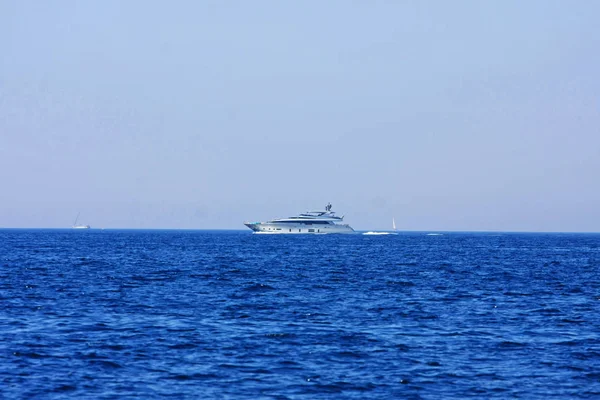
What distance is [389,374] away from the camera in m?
26.8

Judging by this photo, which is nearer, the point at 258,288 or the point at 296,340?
the point at 296,340

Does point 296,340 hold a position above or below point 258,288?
below

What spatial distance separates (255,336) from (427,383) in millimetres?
10764

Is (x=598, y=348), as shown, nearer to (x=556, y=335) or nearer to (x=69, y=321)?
(x=556, y=335)

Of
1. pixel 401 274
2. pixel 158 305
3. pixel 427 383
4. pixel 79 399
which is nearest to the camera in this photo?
pixel 79 399

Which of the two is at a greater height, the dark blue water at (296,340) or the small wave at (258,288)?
the small wave at (258,288)

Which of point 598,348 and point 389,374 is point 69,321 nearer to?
point 389,374

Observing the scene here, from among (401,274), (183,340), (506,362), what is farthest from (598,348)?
(401,274)

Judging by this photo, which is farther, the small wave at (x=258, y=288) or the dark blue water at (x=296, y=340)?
the small wave at (x=258, y=288)

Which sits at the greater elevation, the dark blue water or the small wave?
the small wave

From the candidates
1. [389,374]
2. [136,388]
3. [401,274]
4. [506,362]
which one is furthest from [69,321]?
[401,274]

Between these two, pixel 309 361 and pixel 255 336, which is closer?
pixel 309 361

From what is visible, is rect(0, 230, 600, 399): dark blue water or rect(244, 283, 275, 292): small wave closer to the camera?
rect(0, 230, 600, 399): dark blue water

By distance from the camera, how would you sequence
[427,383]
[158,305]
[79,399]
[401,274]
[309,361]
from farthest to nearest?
1. [401,274]
2. [158,305]
3. [309,361]
4. [427,383]
5. [79,399]
